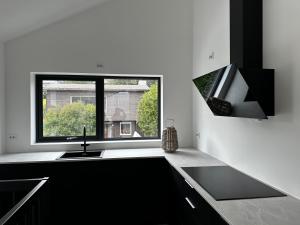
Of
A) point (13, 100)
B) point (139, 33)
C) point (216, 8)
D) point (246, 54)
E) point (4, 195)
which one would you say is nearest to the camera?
point (246, 54)

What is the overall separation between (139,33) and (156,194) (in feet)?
6.99

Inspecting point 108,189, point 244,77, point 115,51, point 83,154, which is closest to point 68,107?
point 83,154

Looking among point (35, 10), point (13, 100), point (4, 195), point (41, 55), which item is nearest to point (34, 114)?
point (13, 100)

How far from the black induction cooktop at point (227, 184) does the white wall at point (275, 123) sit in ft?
0.30

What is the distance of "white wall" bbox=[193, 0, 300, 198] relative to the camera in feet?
4.67

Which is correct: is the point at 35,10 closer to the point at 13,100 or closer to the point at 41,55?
the point at 41,55

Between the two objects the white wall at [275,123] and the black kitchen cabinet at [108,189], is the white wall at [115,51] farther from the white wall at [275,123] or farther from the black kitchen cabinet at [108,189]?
the white wall at [275,123]

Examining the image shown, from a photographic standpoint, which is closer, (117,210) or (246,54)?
(246,54)

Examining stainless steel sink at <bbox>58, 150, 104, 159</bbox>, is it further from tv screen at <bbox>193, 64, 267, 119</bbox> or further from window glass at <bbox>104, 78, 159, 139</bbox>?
tv screen at <bbox>193, 64, 267, 119</bbox>

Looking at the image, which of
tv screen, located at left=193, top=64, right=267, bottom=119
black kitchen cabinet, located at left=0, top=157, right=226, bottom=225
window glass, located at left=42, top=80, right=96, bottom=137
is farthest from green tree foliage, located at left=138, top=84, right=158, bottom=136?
tv screen, located at left=193, top=64, right=267, bottom=119

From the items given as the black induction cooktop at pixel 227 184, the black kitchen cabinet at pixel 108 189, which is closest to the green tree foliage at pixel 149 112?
the black kitchen cabinet at pixel 108 189

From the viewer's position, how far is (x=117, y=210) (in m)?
2.48

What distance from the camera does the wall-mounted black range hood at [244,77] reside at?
150cm

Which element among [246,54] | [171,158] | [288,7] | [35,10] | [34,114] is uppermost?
[35,10]
